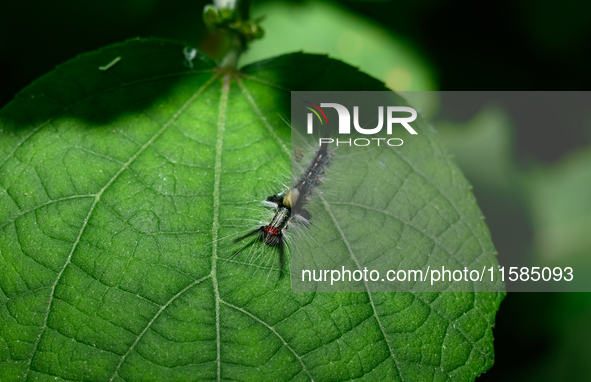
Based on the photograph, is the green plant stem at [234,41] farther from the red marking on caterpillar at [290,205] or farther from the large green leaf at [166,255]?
the red marking on caterpillar at [290,205]

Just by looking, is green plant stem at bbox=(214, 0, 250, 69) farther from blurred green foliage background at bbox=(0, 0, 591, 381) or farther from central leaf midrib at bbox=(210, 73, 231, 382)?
blurred green foliage background at bbox=(0, 0, 591, 381)

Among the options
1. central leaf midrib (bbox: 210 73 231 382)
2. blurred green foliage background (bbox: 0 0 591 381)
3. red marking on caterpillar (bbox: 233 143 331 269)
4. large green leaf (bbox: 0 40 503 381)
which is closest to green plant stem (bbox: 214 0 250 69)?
central leaf midrib (bbox: 210 73 231 382)

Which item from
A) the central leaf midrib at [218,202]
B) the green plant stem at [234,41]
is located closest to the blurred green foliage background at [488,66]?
the green plant stem at [234,41]

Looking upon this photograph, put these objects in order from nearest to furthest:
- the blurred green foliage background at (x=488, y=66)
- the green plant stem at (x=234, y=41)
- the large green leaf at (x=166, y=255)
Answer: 1. the large green leaf at (x=166, y=255)
2. the green plant stem at (x=234, y=41)
3. the blurred green foliage background at (x=488, y=66)

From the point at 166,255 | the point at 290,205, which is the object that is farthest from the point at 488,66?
the point at 166,255

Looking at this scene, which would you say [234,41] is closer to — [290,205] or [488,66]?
[290,205]

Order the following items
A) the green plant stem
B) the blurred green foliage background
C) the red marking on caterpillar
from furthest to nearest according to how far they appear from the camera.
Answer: the blurred green foliage background → the green plant stem → the red marking on caterpillar
